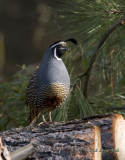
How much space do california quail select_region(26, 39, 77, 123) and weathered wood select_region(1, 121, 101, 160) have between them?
1.76ft

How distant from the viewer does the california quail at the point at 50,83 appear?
3010mm

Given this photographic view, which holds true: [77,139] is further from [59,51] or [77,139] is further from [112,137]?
[59,51]

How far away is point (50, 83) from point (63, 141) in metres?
0.71

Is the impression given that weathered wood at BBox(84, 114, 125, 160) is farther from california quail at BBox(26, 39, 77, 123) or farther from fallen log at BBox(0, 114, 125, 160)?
california quail at BBox(26, 39, 77, 123)

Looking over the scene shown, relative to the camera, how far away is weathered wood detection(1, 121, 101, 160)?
91.4 inches

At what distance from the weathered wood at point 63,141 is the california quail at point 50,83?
1.76ft

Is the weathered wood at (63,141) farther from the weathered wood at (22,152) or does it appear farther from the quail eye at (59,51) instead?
the quail eye at (59,51)

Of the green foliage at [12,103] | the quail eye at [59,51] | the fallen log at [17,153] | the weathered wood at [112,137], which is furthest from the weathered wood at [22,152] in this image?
the green foliage at [12,103]

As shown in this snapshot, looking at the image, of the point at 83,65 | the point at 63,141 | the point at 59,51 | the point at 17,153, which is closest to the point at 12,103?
the point at 83,65

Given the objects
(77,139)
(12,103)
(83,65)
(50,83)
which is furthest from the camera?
(12,103)

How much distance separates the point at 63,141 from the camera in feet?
7.78

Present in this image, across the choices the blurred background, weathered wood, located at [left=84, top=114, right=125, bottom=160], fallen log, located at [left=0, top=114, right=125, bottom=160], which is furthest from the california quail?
weathered wood, located at [left=84, top=114, right=125, bottom=160]

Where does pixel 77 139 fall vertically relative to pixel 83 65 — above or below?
below

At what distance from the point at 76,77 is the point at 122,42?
52 cm
